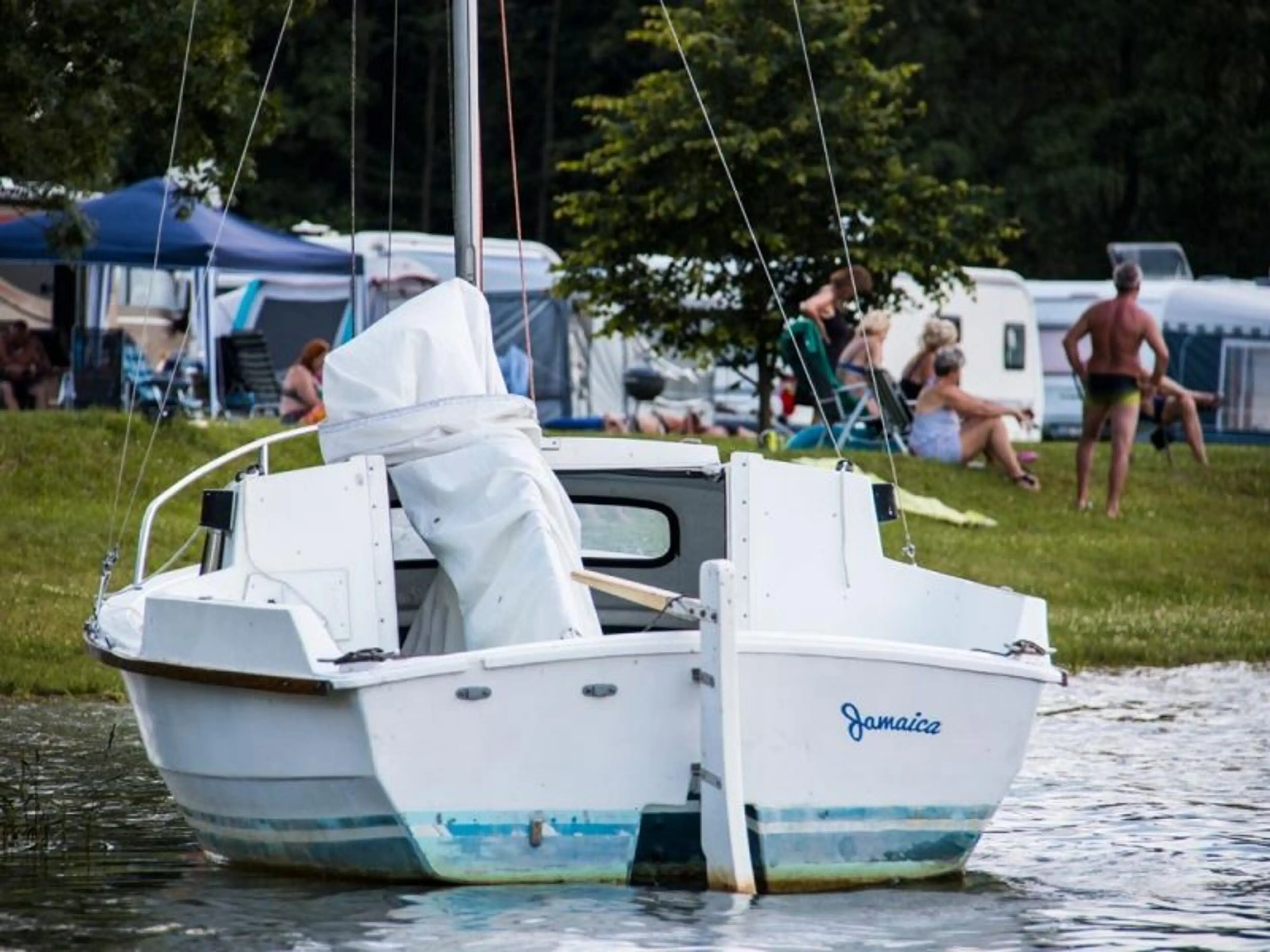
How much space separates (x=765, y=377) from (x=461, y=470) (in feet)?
55.0

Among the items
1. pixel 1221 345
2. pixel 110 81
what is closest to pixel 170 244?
pixel 110 81

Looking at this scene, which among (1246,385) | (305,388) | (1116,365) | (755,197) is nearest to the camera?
(1116,365)

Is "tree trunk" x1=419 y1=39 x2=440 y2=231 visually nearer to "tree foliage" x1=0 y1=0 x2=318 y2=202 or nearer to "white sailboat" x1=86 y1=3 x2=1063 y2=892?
"tree foliage" x1=0 y1=0 x2=318 y2=202

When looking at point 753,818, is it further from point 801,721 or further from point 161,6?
point 161,6

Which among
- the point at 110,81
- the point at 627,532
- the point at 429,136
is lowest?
the point at 627,532

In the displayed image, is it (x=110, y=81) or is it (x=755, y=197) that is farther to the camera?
(x=755, y=197)

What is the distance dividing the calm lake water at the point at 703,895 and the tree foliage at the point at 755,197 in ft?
45.6

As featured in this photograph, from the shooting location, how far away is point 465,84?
43.6 feet

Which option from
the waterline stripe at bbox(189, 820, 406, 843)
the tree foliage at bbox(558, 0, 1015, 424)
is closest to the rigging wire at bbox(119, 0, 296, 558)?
the waterline stripe at bbox(189, 820, 406, 843)

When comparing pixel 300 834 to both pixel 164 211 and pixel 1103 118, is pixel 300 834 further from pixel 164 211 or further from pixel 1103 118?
pixel 1103 118

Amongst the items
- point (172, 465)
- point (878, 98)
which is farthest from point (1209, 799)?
point (878, 98)

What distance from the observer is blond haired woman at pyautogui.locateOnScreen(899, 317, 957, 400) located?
78.8 ft

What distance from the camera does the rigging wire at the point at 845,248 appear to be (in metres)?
12.6

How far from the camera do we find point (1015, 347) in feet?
125
